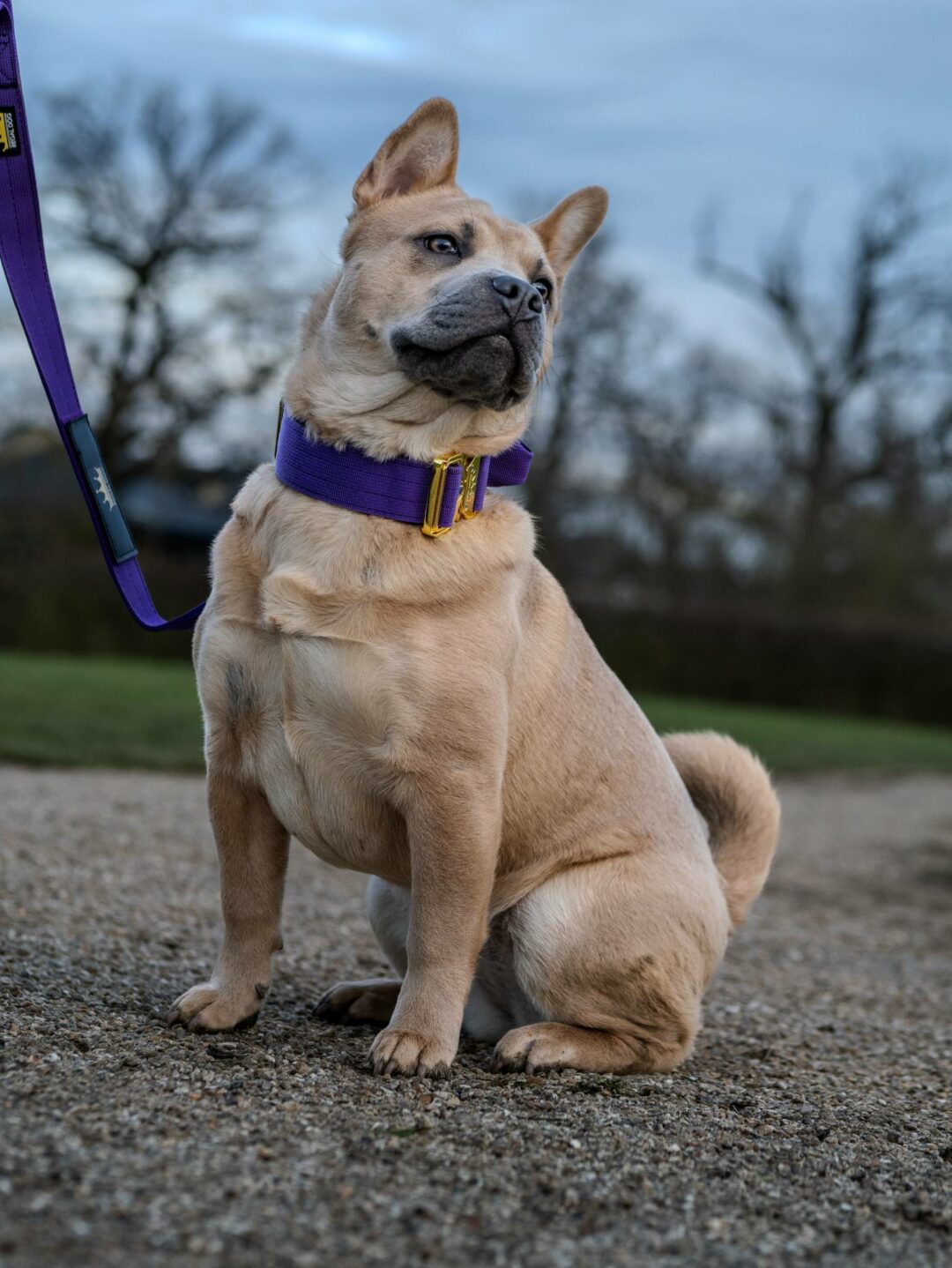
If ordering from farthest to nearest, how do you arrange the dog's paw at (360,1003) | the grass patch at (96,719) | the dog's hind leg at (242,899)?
the grass patch at (96,719) < the dog's paw at (360,1003) < the dog's hind leg at (242,899)

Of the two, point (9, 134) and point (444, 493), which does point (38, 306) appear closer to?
point (9, 134)

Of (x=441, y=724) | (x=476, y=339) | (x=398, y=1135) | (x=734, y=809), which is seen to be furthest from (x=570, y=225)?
(x=398, y=1135)

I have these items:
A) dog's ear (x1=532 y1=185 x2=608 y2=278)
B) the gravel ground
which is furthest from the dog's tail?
dog's ear (x1=532 y1=185 x2=608 y2=278)

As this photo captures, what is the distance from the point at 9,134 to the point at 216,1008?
2303 mm

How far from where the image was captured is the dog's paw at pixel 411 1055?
3.12 metres

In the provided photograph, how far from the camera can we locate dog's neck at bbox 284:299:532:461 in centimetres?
338

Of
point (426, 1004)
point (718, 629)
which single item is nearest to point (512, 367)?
point (426, 1004)

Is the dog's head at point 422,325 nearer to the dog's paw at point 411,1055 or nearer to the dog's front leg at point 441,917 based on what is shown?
the dog's front leg at point 441,917

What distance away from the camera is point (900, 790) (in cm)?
1488

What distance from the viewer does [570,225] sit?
13.0 ft

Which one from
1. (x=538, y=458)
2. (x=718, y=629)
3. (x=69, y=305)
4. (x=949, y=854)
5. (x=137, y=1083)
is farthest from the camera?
(x=538, y=458)

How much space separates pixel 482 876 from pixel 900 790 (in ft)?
41.5

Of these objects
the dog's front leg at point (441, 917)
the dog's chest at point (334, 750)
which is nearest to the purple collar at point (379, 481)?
the dog's chest at point (334, 750)

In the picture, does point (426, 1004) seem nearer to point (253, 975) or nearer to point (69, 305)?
point (253, 975)
